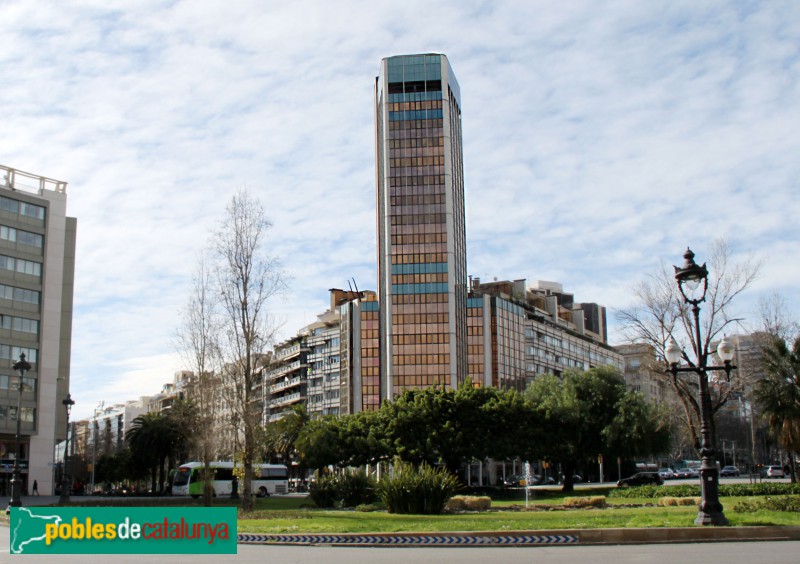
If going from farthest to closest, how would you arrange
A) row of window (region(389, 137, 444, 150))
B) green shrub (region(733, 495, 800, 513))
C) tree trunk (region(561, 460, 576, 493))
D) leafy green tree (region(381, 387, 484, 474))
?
row of window (region(389, 137, 444, 150)) < tree trunk (region(561, 460, 576, 493)) < leafy green tree (region(381, 387, 484, 474)) < green shrub (region(733, 495, 800, 513))

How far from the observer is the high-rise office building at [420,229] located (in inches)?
3519

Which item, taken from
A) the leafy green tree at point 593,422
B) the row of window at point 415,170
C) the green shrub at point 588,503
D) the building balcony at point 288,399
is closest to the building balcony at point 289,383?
the building balcony at point 288,399

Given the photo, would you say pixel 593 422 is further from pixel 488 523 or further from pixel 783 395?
pixel 488 523

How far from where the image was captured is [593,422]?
51.8 meters

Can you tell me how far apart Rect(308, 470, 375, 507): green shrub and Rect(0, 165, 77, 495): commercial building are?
143ft

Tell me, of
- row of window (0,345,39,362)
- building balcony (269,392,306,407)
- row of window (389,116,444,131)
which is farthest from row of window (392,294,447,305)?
row of window (0,345,39,362)

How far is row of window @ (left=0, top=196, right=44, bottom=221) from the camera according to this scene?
230 feet

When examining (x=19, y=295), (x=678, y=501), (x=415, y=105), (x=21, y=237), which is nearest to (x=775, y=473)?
(x=415, y=105)

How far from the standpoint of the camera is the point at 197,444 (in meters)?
38.5

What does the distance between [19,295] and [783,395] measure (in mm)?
60200

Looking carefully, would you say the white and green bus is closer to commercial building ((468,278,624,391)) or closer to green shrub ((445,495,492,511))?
commercial building ((468,278,624,391))

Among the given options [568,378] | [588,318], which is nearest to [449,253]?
[568,378]

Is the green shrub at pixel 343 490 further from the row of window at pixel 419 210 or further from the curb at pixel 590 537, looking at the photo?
the row of window at pixel 419 210

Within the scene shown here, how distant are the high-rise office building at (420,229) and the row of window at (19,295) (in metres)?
35.5
